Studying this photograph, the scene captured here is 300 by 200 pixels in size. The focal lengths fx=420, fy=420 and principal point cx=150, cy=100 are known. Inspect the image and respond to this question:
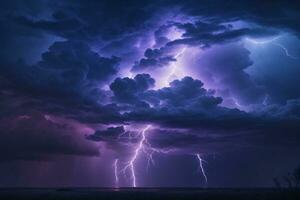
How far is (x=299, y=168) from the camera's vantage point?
11356 cm

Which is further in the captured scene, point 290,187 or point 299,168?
point 299,168

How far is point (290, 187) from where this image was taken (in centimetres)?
10525

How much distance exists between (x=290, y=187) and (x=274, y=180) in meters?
9.28

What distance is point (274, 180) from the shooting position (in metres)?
114

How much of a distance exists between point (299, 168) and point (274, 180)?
740 cm

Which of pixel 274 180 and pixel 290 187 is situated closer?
pixel 290 187
